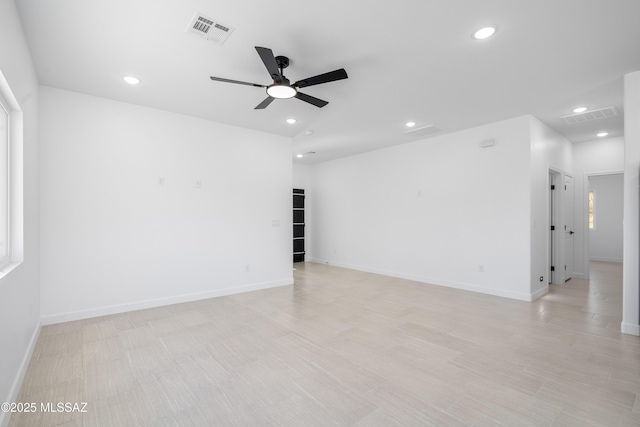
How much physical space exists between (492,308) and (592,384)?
1.91 meters

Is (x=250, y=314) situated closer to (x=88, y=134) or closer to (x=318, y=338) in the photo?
(x=318, y=338)

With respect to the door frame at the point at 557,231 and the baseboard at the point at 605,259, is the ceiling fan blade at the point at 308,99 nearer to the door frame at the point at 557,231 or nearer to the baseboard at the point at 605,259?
the door frame at the point at 557,231

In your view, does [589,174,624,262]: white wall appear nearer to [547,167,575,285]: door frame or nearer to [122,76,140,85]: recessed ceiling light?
[547,167,575,285]: door frame

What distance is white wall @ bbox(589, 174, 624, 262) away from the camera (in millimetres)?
8258

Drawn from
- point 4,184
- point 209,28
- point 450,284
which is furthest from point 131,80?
point 450,284

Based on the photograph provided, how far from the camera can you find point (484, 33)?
2518mm

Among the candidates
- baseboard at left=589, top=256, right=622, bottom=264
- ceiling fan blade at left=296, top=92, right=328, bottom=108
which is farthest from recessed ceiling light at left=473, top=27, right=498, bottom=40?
baseboard at left=589, top=256, right=622, bottom=264

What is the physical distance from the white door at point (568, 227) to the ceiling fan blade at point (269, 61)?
610 cm

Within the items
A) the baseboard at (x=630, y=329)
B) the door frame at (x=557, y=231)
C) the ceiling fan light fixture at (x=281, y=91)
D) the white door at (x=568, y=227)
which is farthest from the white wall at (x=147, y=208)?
the white door at (x=568, y=227)

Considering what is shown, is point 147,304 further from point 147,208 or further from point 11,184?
point 11,184

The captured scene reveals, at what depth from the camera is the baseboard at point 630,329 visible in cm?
327

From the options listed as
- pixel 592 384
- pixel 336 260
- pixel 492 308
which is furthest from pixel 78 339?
pixel 336 260

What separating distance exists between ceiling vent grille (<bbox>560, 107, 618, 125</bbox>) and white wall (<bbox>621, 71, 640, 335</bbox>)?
1174 millimetres

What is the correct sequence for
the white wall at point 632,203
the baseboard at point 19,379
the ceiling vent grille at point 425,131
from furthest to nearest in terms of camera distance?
the ceiling vent grille at point 425,131
the white wall at point 632,203
the baseboard at point 19,379
